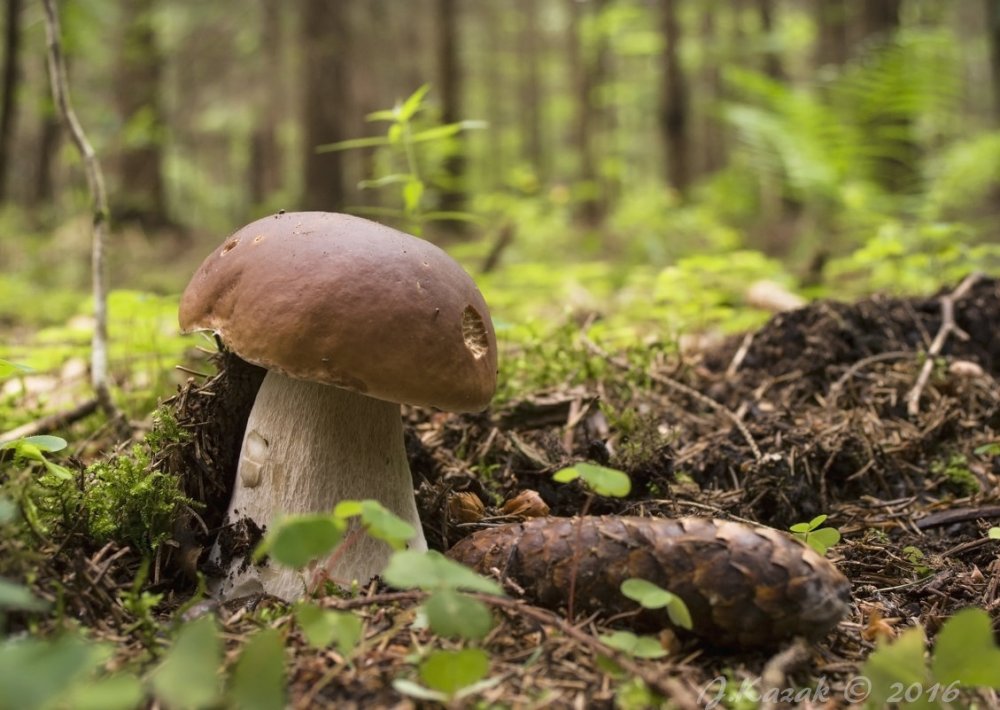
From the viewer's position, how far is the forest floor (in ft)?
5.08

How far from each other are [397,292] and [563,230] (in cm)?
1029

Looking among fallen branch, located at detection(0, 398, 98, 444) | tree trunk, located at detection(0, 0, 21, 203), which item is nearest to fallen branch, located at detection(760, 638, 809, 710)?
fallen branch, located at detection(0, 398, 98, 444)

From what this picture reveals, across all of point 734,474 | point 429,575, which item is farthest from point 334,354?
point 734,474

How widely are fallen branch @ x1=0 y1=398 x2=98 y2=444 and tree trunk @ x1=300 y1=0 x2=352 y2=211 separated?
511 centimetres

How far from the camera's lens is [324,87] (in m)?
8.05

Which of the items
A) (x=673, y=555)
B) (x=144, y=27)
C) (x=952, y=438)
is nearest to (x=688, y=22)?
(x=144, y=27)

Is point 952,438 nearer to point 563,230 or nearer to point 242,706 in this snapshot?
point 242,706

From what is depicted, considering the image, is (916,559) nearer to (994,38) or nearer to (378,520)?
(378,520)

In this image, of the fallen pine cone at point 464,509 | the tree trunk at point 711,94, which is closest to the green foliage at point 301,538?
the fallen pine cone at point 464,509

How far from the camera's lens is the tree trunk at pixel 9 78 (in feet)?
28.5

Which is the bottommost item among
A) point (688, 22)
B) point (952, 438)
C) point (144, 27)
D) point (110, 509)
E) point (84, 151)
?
point (952, 438)

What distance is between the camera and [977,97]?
31.5 m

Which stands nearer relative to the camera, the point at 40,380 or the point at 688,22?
the point at 40,380

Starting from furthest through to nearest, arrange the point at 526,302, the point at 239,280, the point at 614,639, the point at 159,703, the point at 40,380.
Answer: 1. the point at 526,302
2. the point at 40,380
3. the point at 239,280
4. the point at 614,639
5. the point at 159,703
